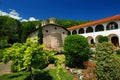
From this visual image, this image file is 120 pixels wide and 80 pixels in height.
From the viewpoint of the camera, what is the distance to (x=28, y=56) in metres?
14.0

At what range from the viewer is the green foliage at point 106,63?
13656 mm

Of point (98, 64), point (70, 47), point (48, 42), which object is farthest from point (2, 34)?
point (98, 64)

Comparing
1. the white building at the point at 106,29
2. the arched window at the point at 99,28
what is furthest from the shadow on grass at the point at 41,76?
the arched window at the point at 99,28

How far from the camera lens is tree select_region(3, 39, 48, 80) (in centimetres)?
1407

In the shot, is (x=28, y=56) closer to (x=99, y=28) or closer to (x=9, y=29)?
(x=99, y=28)

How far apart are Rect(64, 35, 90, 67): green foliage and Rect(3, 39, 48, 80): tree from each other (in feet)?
17.5

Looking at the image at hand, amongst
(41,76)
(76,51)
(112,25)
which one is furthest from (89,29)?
(41,76)

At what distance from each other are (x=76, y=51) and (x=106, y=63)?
5948mm

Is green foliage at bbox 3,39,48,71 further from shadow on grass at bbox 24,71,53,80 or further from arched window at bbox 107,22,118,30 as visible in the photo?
arched window at bbox 107,22,118,30

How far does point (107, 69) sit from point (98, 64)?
95cm

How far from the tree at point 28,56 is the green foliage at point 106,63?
5535 millimetres

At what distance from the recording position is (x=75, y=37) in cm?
2030

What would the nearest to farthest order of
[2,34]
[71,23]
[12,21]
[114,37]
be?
[114,37], [2,34], [12,21], [71,23]

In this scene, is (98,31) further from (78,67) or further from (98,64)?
(98,64)
